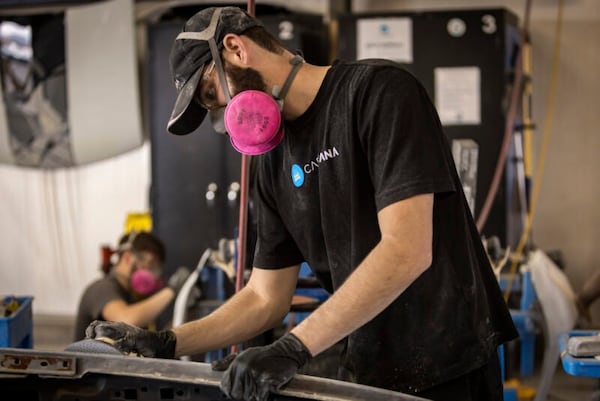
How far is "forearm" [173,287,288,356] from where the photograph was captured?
168 centimetres

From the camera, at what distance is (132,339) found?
158cm

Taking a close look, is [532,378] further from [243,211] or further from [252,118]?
[252,118]

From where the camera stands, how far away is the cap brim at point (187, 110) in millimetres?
1596

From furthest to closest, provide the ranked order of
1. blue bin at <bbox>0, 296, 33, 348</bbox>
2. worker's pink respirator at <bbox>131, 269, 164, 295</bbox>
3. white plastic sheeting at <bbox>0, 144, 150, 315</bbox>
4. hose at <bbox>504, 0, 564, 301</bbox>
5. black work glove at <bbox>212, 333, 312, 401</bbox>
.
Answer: white plastic sheeting at <bbox>0, 144, 150, 315</bbox> → hose at <bbox>504, 0, 564, 301</bbox> → worker's pink respirator at <bbox>131, 269, 164, 295</bbox> → blue bin at <bbox>0, 296, 33, 348</bbox> → black work glove at <bbox>212, 333, 312, 401</bbox>

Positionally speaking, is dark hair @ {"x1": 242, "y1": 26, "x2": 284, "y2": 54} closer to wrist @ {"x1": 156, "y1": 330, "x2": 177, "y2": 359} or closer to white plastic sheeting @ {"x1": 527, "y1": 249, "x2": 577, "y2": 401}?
wrist @ {"x1": 156, "y1": 330, "x2": 177, "y2": 359}

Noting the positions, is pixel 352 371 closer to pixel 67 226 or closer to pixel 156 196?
pixel 156 196

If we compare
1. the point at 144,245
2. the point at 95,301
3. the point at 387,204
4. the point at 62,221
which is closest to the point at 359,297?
the point at 387,204

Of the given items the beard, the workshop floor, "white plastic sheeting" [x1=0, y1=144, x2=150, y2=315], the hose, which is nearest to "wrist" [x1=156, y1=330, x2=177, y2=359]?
the beard

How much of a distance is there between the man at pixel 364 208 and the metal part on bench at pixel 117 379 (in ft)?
0.29

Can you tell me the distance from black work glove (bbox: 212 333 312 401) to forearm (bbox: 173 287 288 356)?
1.09 feet

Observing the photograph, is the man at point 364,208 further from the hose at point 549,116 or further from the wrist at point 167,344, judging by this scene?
the hose at point 549,116

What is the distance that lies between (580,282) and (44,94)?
3.04 metres

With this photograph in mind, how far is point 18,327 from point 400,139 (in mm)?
1459

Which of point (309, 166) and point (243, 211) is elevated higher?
point (309, 166)
